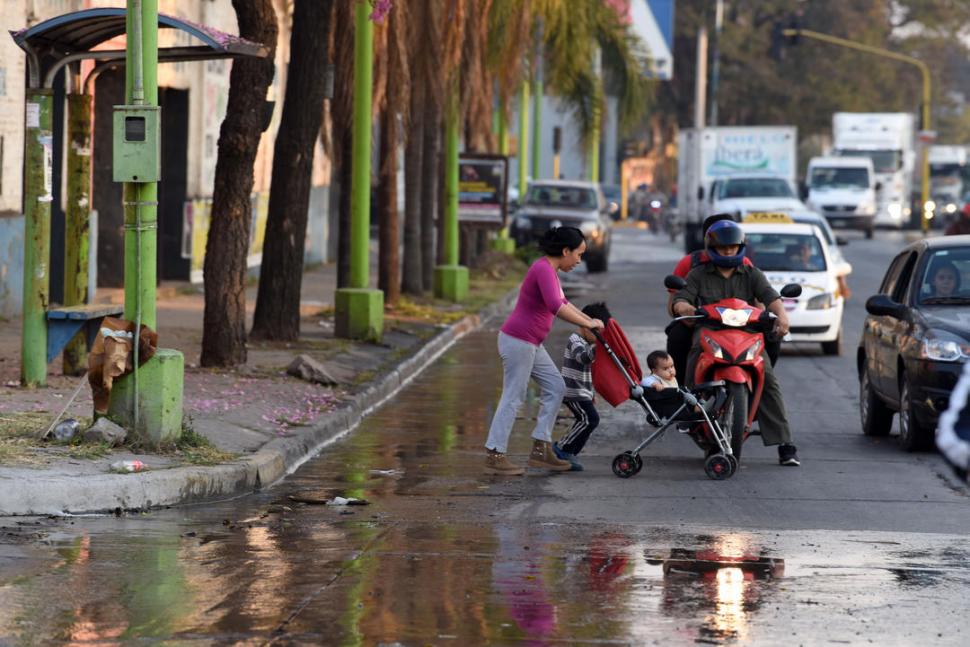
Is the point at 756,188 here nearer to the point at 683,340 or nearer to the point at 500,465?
the point at 683,340

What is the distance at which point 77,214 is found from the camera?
14875 mm

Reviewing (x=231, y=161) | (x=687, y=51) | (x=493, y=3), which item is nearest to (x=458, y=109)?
(x=493, y=3)

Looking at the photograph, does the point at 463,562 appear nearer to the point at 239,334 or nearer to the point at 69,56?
the point at 69,56

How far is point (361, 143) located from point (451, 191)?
Result: 8614mm

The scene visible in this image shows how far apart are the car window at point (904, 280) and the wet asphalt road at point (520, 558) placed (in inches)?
48.0

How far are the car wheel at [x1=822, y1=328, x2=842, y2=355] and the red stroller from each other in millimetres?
9684

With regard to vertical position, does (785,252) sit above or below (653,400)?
above

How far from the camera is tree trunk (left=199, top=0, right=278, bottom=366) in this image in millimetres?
15719

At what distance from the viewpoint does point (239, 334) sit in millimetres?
16016

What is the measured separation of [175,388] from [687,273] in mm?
3636

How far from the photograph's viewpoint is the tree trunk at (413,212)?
86.4 feet

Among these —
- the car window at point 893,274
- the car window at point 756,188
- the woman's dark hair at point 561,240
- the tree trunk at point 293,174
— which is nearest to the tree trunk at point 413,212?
the tree trunk at point 293,174

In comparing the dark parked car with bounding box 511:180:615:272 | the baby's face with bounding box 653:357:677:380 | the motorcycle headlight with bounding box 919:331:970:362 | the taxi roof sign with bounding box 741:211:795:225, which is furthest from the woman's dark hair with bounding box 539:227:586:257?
the dark parked car with bounding box 511:180:615:272

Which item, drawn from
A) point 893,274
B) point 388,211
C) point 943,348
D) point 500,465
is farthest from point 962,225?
point 500,465
